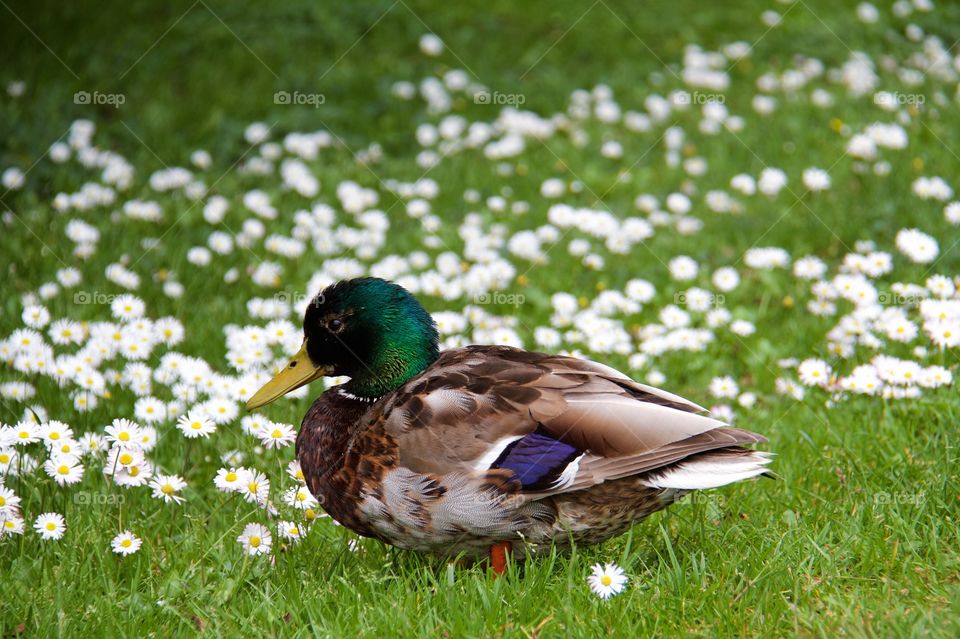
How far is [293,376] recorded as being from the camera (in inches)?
143

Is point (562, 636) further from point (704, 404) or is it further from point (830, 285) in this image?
point (830, 285)

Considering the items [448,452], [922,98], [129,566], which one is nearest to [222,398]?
[129,566]

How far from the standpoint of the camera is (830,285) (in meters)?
5.21

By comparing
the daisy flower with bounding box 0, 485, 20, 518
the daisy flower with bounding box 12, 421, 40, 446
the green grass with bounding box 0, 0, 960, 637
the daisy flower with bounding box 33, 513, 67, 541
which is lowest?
the green grass with bounding box 0, 0, 960, 637

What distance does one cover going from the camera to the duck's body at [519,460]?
10.1 ft

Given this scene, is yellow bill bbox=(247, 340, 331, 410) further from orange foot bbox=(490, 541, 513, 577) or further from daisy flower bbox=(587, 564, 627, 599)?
daisy flower bbox=(587, 564, 627, 599)

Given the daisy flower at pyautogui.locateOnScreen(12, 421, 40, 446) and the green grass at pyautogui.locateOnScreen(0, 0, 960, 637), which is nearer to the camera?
the green grass at pyautogui.locateOnScreen(0, 0, 960, 637)

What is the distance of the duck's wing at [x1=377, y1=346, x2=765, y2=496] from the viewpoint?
10.1 feet

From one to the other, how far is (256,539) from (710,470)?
1.37 metres

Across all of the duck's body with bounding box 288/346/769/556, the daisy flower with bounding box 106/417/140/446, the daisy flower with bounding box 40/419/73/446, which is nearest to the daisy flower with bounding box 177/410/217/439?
the daisy flower with bounding box 106/417/140/446

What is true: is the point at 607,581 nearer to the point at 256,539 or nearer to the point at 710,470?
the point at 710,470

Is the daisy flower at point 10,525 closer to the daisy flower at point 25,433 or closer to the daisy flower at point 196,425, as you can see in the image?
the daisy flower at point 25,433

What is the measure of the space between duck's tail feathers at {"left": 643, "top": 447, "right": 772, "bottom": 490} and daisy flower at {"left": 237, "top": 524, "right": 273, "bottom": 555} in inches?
45.7

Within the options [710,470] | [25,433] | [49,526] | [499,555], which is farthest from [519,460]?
[25,433]
